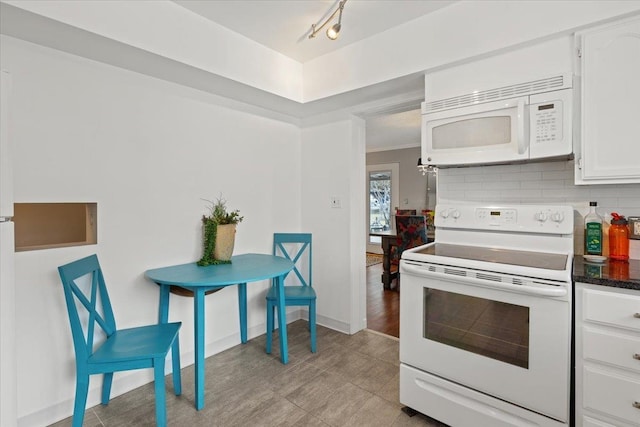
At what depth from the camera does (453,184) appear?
7.61 feet

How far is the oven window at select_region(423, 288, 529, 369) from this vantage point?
1.51 metres

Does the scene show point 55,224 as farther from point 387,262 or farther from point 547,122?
point 387,262

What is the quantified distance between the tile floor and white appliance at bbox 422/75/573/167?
4.99 ft

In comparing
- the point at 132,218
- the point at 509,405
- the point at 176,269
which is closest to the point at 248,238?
the point at 176,269

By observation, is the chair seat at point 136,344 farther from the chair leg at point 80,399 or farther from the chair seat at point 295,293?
the chair seat at point 295,293

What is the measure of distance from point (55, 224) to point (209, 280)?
1155 millimetres

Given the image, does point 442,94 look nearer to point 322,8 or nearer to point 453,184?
point 453,184

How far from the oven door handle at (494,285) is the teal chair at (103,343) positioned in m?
1.38

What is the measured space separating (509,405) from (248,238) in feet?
6.95

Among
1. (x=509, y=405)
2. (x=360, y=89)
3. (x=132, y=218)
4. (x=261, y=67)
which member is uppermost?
(x=261, y=67)

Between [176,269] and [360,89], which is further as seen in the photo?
[360,89]

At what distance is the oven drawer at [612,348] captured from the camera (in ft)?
4.29

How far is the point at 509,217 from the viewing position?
1.99 metres

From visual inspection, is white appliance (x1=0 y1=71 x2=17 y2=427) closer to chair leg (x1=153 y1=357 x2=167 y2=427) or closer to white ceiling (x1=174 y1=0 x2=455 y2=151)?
chair leg (x1=153 y1=357 x2=167 y2=427)
